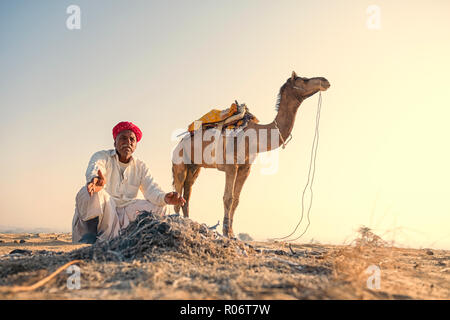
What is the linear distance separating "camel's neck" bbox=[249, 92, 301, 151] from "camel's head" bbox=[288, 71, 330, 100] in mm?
182

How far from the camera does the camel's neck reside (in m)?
8.16

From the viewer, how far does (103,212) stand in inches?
216

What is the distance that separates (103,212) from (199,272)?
9.27ft

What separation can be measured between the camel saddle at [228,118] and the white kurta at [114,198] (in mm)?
2350

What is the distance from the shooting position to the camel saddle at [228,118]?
807cm

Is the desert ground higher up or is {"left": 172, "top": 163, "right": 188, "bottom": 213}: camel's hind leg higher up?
{"left": 172, "top": 163, "right": 188, "bottom": 213}: camel's hind leg

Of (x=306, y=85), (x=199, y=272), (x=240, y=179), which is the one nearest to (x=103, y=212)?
(x=199, y=272)

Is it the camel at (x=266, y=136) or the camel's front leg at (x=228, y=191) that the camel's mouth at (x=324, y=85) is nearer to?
the camel at (x=266, y=136)

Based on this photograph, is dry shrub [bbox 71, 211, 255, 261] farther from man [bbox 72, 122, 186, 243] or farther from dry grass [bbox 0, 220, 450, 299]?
man [bbox 72, 122, 186, 243]

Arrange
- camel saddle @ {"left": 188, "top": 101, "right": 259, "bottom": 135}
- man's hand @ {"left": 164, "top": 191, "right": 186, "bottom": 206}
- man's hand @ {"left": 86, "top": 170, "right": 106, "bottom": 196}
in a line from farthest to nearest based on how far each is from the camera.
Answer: camel saddle @ {"left": 188, "top": 101, "right": 259, "bottom": 135}, man's hand @ {"left": 164, "top": 191, "right": 186, "bottom": 206}, man's hand @ {"left": 86, "top": 170, "right": 106, "bottom": 196}

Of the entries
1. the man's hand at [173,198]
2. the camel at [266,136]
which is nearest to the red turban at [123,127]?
the man's hand at [173,198]

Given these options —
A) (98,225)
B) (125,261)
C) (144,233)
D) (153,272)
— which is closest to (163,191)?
(98,225)

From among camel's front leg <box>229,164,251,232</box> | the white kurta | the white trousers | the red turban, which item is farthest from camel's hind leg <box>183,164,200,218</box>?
the white trousers
